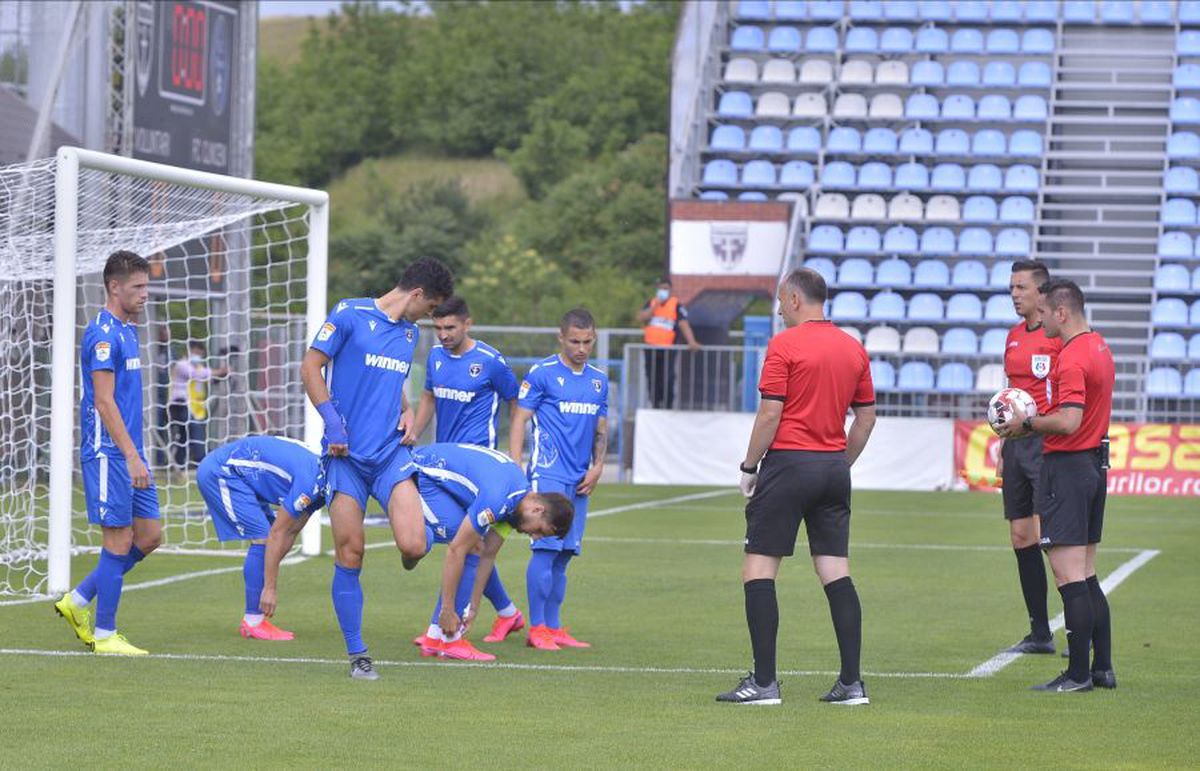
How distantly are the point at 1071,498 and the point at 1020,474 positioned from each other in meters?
1.68

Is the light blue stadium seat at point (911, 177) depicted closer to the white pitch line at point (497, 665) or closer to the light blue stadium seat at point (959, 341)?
the light blue stadium seat at point (959, 341)

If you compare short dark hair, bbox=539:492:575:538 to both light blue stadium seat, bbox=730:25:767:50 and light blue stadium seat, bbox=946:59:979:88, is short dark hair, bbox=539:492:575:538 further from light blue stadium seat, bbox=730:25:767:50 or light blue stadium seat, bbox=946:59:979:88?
light blue stadium seat, bbox=730:25:767:50

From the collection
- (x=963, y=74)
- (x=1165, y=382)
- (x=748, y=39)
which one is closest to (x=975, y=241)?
(x=963, y=74)

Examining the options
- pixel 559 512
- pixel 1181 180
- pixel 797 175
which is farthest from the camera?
pixel 797 175

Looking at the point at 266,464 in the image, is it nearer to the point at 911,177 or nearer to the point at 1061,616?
the point at 1061,616

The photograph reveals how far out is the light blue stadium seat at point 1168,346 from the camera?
89.1ft

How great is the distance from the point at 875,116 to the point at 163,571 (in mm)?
19500

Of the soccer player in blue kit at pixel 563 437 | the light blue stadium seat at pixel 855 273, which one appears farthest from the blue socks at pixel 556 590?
the light blue stadium seat at pixel 855 273

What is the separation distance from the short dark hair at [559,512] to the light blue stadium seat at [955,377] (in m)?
16.6

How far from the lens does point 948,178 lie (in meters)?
30.6

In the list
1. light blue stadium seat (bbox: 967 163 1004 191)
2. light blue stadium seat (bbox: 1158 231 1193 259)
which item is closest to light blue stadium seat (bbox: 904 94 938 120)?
light blue stadium seat (bbox: 967 163 1004 191)

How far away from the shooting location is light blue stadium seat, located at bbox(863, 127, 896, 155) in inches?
1222

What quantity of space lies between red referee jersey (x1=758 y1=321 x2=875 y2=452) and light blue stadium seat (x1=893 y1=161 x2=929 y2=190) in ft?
73.3

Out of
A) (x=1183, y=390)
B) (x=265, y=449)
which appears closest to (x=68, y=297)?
(x=265, y=449)
